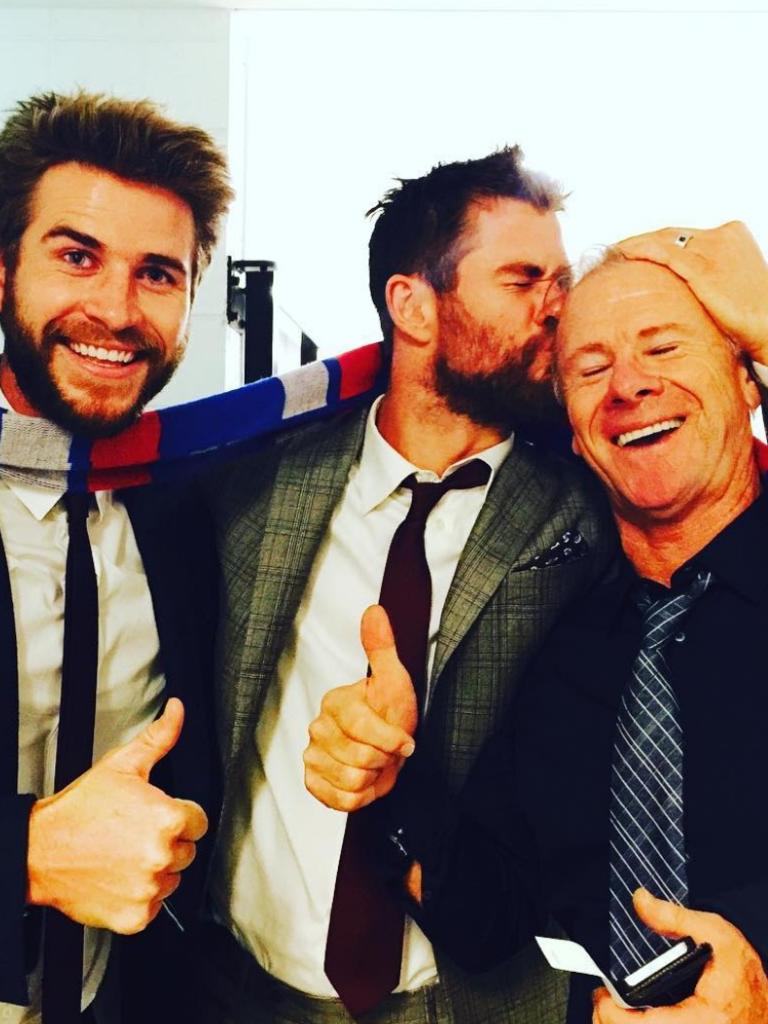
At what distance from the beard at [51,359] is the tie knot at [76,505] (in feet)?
0.23

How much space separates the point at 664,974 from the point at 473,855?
0.32 metres

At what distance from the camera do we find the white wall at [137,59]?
1.54m

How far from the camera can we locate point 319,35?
1559 mm

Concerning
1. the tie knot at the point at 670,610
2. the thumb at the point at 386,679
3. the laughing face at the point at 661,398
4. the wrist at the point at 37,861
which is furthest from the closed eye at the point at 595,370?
the wrist at the point at 37,861

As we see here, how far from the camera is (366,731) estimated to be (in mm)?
849

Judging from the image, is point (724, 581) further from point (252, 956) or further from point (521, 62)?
point (521, 62)

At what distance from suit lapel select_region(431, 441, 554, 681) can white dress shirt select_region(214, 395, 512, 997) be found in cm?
4

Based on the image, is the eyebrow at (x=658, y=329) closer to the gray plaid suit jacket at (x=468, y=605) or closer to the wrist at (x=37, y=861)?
the gray plaid suit jacket at (x=468, y=605)

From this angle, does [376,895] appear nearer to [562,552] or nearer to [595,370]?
[562,552]

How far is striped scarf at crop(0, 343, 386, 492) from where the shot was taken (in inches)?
39.6

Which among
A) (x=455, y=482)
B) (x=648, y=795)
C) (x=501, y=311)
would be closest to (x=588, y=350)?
(x=501, y=311)

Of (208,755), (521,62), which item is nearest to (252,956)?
(208,755)

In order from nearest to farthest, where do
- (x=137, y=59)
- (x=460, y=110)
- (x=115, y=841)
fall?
(x=115, y=841) → (x=460, y=110) → (x=137, y=59)

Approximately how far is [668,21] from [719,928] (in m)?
1.45
